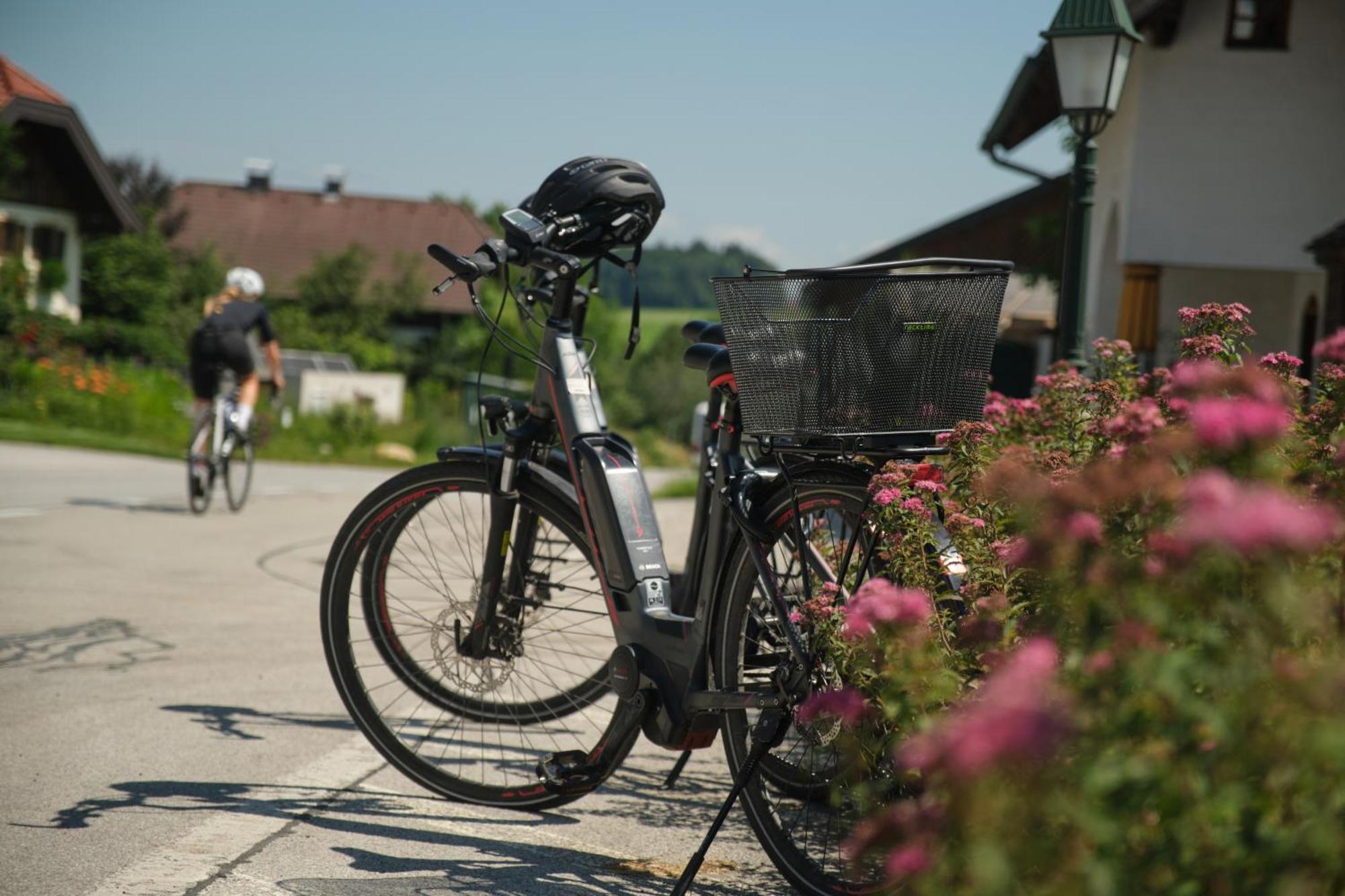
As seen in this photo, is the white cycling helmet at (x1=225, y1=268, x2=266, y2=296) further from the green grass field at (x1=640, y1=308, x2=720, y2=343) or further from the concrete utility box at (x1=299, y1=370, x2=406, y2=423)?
the green grass field at (x1=640, y1=308, x2=720, y2=343)

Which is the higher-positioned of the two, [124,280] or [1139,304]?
[124,280]

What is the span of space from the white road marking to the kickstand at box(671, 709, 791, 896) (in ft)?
2.98

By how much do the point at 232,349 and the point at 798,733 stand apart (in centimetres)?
920

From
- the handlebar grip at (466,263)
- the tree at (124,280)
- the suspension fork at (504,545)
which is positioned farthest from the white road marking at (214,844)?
the tree at (124,280)

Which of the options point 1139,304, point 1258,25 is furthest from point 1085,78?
point 1258,25

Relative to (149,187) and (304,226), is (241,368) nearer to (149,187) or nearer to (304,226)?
(149,187)

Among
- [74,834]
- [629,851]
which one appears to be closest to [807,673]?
[629,851]

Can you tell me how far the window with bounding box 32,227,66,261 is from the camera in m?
37.7

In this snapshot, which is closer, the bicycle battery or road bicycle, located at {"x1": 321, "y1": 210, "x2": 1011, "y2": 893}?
road bicycle, located at {"x1": 321, "y1": 210, "x2": 1011, "y2": 893}

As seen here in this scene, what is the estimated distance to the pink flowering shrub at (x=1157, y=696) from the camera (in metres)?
1.31

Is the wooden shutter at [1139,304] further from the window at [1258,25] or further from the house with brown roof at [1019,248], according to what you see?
the window at [1258,25]

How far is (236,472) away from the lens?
11.8 meters

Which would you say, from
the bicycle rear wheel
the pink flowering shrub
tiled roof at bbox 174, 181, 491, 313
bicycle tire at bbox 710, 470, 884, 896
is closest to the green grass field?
tiled roof at bbox 174, 181, 491, 313

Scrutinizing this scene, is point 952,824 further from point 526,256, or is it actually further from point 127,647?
point 127,647
